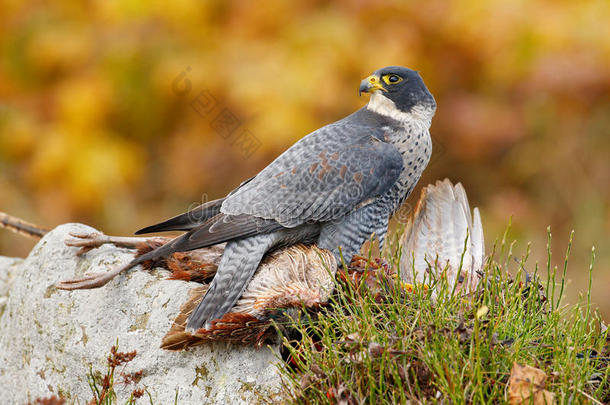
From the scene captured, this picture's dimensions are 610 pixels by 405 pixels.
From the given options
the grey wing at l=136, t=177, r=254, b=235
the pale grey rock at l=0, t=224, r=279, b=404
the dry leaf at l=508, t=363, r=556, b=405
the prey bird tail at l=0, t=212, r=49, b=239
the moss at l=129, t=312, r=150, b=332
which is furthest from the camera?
the prey bird tail at l=0, t=212, r=49, b=239

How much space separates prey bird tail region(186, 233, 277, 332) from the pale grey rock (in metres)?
0.12

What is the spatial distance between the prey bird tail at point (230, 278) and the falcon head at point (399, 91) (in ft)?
2.70

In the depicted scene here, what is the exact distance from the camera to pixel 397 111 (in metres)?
2.89

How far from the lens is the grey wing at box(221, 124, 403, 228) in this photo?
2.62 m

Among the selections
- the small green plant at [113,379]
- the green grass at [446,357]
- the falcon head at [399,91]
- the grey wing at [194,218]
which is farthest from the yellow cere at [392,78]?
the small green plant at [113,379]

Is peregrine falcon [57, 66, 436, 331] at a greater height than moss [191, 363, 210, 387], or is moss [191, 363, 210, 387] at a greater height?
peregrine falcon [57, 66, 436, 331]

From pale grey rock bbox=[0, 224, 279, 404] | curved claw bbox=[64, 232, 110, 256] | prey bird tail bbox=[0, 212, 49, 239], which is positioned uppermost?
prey bird tail bbox=[0, 212, 49, 239]

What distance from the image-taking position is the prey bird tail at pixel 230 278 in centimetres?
236

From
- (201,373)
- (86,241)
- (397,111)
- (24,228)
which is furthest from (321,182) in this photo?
(24,228)

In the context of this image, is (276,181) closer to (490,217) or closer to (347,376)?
(347,376)

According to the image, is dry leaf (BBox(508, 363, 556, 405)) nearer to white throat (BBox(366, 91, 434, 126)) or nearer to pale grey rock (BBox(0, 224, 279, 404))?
pale grey rock (BBox(0, 224, 279, 404))

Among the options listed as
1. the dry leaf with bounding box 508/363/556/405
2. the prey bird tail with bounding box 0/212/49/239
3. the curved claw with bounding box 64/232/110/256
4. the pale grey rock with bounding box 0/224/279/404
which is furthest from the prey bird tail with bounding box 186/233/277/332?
the prey bird tail with bounding box 0/212/49/239

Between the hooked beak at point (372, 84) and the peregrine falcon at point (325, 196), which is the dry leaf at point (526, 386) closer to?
the peregrine falcon at point (325, 196)

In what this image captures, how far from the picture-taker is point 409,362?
6.38ft
